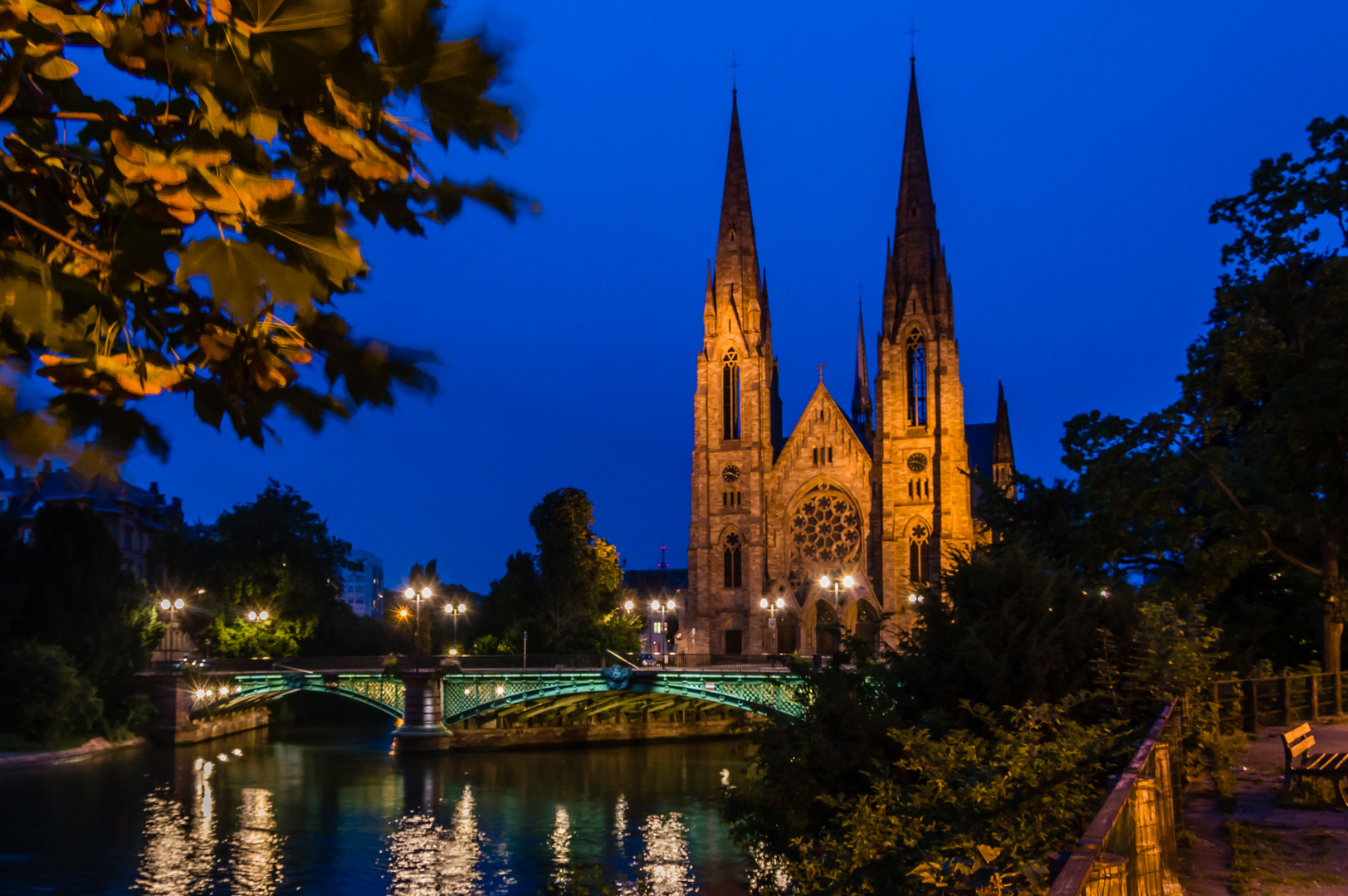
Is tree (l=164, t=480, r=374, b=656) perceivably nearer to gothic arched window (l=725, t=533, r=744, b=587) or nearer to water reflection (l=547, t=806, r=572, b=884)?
gothic arched window (l=725, t=533, r=744, b=587)

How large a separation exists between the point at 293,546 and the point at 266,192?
2225 inches

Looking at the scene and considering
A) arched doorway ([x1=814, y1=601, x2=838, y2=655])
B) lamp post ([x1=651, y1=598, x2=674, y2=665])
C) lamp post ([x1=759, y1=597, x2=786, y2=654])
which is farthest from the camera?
lamp post ([x1=651, y1=598, x2=674, y2=665])

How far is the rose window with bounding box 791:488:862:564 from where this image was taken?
56344mm

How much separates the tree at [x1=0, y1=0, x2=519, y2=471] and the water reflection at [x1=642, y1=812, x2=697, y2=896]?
18.2m

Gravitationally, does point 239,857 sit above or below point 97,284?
below

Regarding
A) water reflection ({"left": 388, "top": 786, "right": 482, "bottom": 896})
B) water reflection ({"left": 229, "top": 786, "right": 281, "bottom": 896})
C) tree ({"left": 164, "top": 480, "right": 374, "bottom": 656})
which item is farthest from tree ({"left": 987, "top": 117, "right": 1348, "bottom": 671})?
tree ({"left": 164, "top": 480, "right": 374, "bottom": 656})

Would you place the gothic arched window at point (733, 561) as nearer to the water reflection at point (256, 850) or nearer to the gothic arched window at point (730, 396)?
the gothic arched window at point (730, 396)

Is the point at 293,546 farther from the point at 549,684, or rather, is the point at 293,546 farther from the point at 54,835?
the point at 54,835

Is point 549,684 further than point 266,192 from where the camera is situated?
Yes

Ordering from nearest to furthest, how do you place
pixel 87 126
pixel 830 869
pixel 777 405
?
pixel 87 126, pixel 830 869, pixel 777 405

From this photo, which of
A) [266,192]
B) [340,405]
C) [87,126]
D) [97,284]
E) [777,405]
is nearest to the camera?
[266,192]

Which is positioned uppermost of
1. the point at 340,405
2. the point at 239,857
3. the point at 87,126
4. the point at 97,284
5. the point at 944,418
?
the point at 944,418

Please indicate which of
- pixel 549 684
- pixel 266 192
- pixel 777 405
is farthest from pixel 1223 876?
pixel 777 405

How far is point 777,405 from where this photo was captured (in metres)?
68.6
